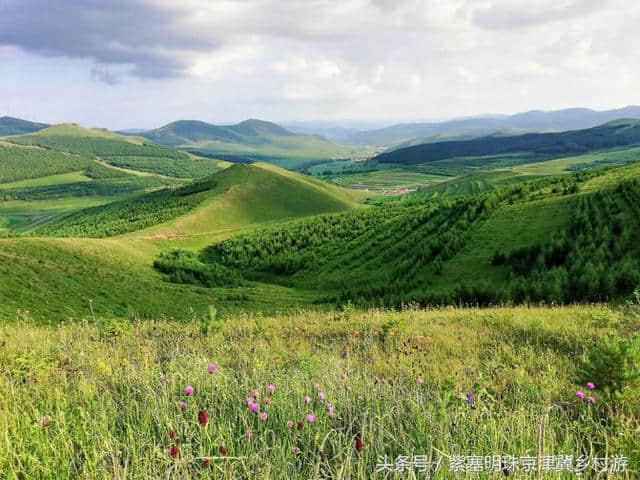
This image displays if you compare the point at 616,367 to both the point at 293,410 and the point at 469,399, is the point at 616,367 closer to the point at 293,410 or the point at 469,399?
the point at 469,399

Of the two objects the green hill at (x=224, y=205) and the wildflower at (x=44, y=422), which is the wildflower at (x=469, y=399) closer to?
the wildflower at (x=44, y=422)

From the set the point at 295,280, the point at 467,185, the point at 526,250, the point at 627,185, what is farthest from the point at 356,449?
the point at 467,185

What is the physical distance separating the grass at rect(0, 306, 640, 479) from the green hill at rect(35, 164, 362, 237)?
7516 centimetres

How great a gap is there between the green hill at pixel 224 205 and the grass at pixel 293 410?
247 ft

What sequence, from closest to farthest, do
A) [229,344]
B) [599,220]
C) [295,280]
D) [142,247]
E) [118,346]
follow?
[118,346]
[229,344]
[599,220]
[295,280]
[142,247]

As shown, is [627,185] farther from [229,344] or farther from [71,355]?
[71,355]

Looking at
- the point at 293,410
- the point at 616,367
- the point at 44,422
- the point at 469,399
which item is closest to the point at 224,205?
the point at 44,422

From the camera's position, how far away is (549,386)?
→ 5.07 metres

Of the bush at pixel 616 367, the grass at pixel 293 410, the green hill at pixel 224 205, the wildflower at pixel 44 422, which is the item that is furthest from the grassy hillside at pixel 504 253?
the green hill at pixel 224 205

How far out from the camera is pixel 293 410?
159 inches

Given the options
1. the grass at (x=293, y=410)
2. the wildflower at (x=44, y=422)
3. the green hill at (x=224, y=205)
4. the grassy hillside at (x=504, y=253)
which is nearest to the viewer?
the grass at (x=293, y=410)

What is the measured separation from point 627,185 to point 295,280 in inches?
1127

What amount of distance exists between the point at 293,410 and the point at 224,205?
102 m

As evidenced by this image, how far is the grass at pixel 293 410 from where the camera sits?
3352 mm
